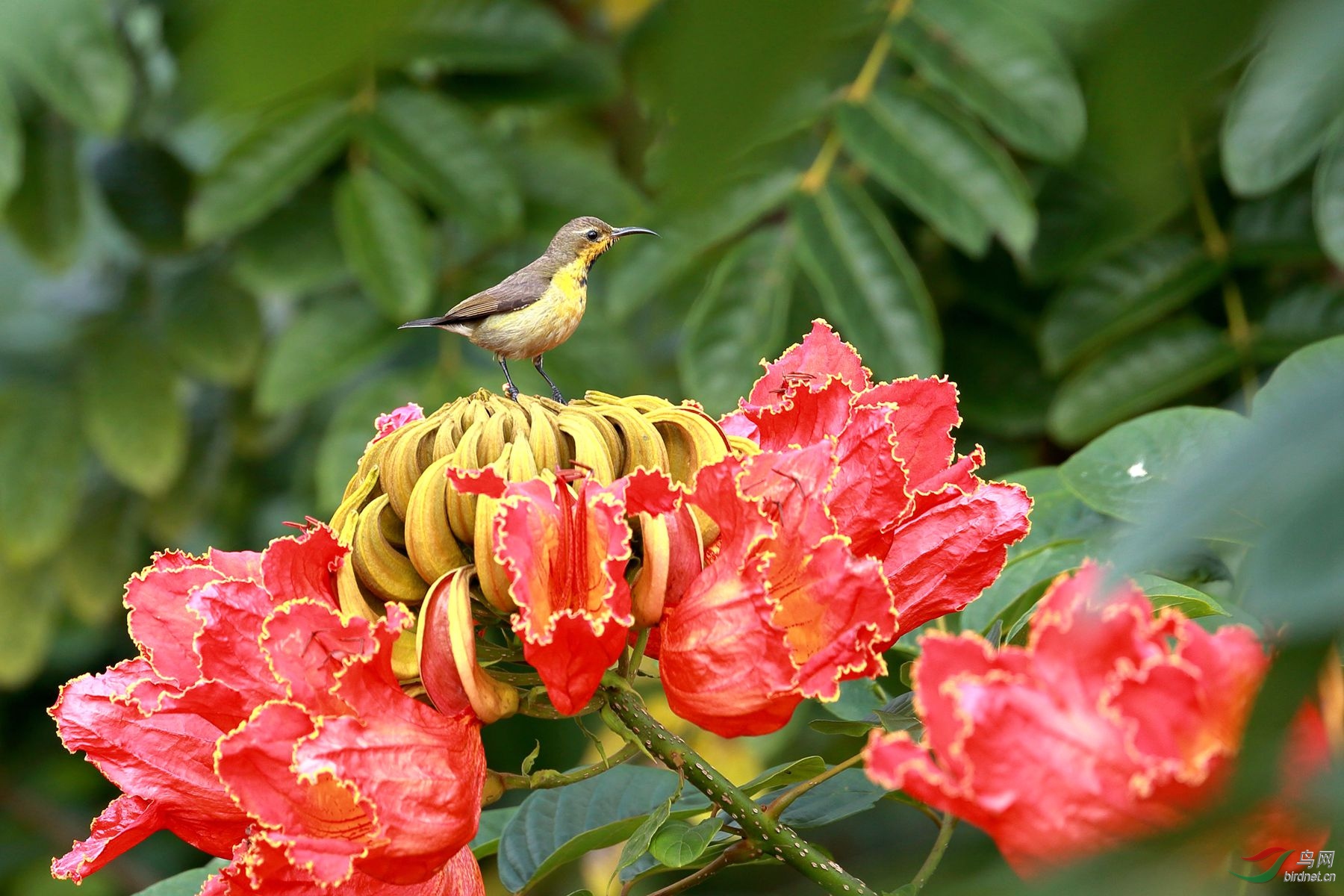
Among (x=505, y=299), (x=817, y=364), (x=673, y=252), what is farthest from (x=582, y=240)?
(x=817, y=364)

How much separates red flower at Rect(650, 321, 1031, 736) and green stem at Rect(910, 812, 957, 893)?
0.12 meters

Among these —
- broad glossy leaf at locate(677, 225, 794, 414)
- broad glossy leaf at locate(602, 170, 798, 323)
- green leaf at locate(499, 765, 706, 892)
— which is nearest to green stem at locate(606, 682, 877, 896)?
green leaf at locate(499, 765, 706, 892)

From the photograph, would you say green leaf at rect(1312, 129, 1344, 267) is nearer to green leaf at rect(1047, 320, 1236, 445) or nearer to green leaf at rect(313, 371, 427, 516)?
green leaf at rect(1047, 320, 1236, 445)

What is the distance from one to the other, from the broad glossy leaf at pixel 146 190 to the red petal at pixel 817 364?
5.85ft

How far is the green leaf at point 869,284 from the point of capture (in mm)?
1819

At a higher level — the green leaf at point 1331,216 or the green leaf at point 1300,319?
the green leaf at point 1331,216

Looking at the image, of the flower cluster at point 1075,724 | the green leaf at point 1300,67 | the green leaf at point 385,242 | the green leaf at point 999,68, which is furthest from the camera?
the green leaf at point 385,242

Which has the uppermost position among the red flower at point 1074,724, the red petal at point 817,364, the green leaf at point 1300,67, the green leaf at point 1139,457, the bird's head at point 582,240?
the green leaf at point 1300,67

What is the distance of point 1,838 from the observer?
331cm

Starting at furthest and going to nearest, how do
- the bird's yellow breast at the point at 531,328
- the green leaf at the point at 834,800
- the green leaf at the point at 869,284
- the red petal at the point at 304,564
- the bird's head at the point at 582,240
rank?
the green leaf at the point at 869,284 < the bird's head at the point at 582,240 < the bird's yellow breast at the point at 531,328 < the green leaf at the point at 834,800 < the red petal at the point at 304,564

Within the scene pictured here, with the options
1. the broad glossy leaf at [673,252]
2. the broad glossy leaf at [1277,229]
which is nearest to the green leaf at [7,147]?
the broad glossy leaf at [673,252]

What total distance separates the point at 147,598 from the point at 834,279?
43.4 inches

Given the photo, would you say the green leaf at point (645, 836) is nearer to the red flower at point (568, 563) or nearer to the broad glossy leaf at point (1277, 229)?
the red flower at point (568, 563)

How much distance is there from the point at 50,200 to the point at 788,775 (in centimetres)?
205
